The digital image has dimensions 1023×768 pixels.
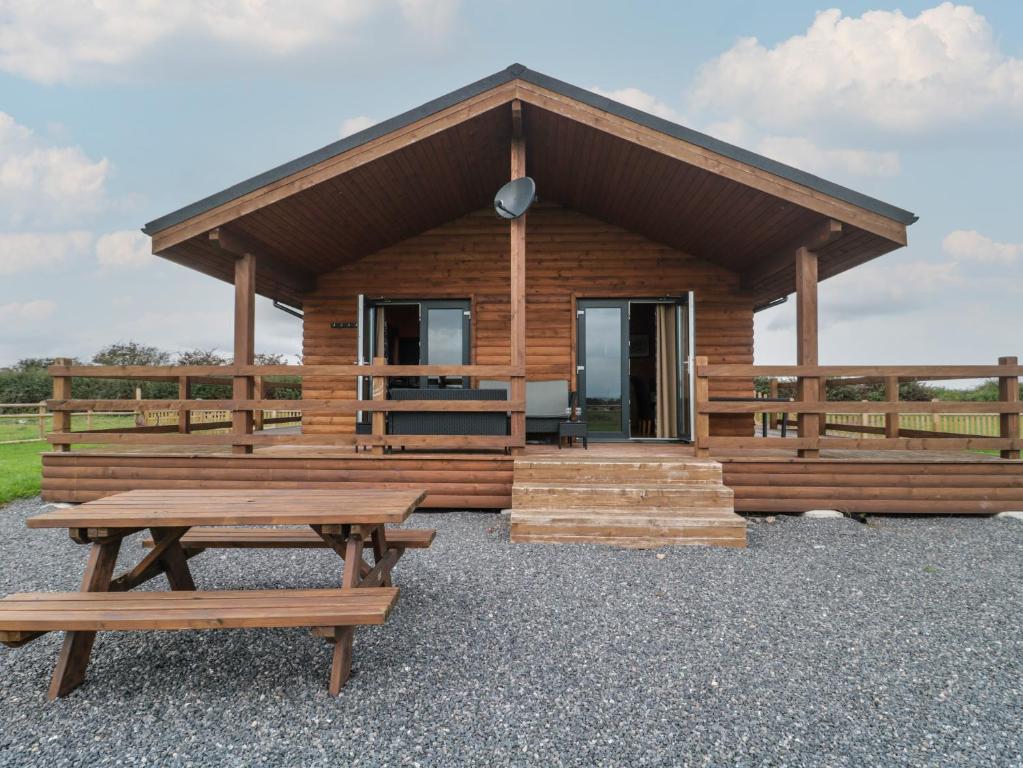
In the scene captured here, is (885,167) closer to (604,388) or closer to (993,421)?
(993,421)

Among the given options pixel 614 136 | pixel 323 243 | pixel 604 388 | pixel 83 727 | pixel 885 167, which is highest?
pixel 885 167

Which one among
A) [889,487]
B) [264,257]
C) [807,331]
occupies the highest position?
[264,257]

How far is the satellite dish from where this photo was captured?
184 inches

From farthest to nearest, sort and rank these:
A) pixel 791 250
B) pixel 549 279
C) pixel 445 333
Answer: pixel 445 333, pixel 549 279, pixel 791 250

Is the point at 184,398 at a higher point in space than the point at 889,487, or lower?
higher

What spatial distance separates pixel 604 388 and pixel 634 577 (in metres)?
4.00

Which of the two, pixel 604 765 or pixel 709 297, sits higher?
pixel 709 297

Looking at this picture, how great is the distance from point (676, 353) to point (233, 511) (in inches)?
238

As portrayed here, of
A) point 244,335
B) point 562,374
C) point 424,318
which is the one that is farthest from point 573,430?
point 244,335

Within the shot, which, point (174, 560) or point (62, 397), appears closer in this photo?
point (174, 560)

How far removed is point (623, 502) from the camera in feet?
13.1

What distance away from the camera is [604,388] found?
22.6 feet

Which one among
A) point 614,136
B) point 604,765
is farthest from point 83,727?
point 614,136

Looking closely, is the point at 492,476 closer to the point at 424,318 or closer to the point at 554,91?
the point at 424,318
